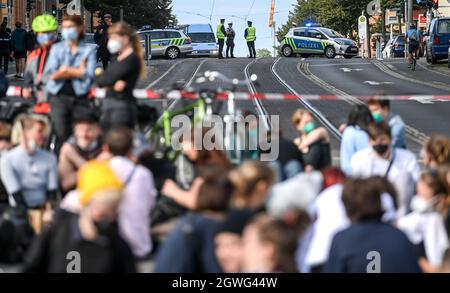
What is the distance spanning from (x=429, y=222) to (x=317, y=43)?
5298 centimetres

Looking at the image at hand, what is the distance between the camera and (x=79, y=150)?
436 inches

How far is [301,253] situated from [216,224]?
3.43ft

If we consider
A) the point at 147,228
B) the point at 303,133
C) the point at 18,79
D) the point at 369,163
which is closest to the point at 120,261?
the point at 147,228

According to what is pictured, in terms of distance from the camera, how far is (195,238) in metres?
7.43

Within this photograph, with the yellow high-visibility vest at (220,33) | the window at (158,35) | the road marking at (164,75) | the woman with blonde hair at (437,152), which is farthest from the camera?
the window at (158,35)

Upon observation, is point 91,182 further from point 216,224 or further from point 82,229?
point 216,224

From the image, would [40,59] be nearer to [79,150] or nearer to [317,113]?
[79,150]

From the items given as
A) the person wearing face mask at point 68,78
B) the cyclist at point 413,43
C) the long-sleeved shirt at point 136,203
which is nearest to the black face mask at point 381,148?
the long-sleeved shirt at point 136,203

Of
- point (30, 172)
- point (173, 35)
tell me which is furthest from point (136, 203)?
point (173, 35)

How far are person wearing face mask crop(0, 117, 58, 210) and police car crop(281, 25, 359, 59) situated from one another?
50706mm

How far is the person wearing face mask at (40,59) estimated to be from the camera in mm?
13031

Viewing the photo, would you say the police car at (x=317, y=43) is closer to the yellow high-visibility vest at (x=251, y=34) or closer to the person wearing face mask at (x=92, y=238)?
the yellow high-visibility vest at (x=251, y=34)

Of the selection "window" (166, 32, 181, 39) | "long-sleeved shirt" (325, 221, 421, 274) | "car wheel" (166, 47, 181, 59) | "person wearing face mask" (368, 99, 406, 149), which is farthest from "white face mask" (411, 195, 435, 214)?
"car wheel" (166, 47, 181, 59)

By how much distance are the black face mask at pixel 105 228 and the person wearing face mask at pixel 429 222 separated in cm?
228
